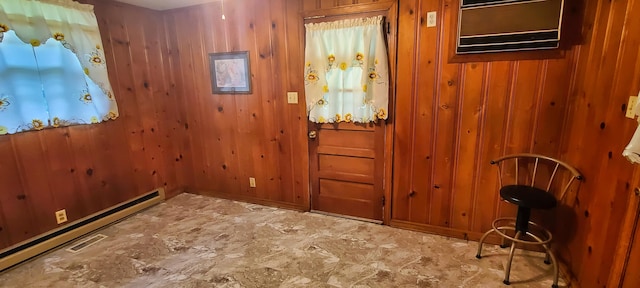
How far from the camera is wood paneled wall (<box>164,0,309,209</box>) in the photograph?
2.96 metres

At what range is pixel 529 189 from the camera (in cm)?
209

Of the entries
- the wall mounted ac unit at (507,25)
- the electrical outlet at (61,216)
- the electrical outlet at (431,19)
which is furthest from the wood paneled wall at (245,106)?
the wall mounted ac unit at (507,25)

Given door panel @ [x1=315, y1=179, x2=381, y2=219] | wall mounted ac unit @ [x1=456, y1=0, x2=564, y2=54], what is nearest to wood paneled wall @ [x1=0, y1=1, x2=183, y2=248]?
door panel @ [x1=315, y1=179, x2=381, y2=219]

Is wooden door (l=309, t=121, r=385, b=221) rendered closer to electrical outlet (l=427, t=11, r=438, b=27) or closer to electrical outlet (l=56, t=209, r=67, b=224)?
electrical outlet (l=427, t=11, r=438, b=27)

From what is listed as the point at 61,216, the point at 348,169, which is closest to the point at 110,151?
the point at 61,216

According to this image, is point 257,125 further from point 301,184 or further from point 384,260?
point 384,260

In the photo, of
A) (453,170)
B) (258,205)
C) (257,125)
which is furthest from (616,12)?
(258,205)

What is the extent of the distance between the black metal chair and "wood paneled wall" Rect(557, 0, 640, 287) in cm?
12

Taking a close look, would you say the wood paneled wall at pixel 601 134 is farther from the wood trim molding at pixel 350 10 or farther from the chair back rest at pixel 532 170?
the wood trim molding at pixel 350 10

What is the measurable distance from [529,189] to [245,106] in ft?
8.60

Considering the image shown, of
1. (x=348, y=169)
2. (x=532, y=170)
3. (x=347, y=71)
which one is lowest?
(x=348, y=169)

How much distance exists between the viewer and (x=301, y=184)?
3.21 meters

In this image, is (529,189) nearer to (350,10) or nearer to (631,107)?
(631,107)

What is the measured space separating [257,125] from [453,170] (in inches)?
77.6
